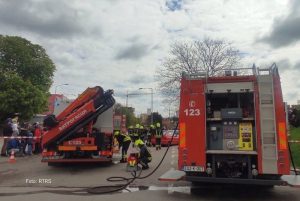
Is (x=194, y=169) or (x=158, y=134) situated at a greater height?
(x=158, y=134)

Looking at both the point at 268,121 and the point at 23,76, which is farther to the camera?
the point at 23,76

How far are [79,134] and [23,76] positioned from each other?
1803 inches

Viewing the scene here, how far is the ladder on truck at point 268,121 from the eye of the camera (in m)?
8.60

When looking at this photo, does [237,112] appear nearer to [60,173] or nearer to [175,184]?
A: [175,184]

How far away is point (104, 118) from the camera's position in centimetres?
1546

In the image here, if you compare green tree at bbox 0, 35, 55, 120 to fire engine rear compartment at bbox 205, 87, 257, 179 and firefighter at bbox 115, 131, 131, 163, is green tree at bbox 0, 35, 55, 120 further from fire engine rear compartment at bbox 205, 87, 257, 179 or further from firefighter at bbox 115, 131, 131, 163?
fire engine rear compartment at bbox 205, 87, 257, 179

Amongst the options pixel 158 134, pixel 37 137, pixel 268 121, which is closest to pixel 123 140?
pixel 37 137

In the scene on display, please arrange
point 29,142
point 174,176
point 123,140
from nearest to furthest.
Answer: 1. point 174,176
2. point 123,140
3. point 29,142

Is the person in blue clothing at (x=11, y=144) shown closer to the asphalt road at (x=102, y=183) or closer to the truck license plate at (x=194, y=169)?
the asphalt road at (x=102, y=183)

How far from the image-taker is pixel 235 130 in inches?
368

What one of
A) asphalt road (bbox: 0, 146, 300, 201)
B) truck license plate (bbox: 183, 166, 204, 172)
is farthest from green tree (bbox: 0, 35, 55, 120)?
truck license plate (bbox: 183, 166, 204, 172)

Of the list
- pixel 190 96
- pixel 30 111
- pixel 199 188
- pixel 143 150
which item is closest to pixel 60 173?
pixel 143 150

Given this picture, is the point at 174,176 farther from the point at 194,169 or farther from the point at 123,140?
the point at 123,140

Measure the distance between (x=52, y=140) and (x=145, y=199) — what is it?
5.89m
